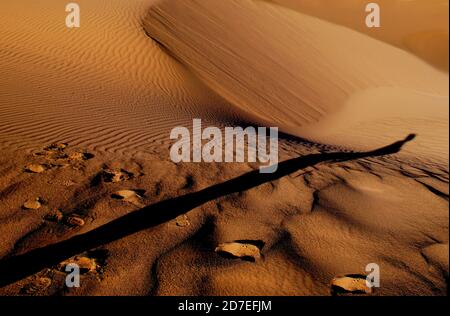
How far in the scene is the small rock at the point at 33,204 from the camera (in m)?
3.19

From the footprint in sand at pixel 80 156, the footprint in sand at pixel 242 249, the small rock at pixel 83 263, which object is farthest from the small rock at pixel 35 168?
the footprint in sand at pixel 242 249

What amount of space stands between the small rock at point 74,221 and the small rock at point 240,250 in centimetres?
121

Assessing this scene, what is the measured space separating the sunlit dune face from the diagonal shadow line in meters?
20.2

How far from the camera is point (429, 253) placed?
3.04m

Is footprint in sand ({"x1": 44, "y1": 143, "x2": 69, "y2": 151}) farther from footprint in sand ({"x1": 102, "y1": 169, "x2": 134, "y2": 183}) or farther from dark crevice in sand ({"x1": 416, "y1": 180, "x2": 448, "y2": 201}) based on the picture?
dark crevice in sand ({"x1": 416, "y1": 180, "x2": 448, "y2": 201})

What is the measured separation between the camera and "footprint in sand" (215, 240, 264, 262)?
9.25ft

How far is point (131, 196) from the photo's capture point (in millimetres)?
3557

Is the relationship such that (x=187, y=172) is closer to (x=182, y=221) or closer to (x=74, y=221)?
(x=182, y=221)

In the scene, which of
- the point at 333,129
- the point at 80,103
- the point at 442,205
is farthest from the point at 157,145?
the point at 333,129

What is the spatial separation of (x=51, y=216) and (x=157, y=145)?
7.09ft

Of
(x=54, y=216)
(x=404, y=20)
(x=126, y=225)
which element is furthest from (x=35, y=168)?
(x=404, y=20)

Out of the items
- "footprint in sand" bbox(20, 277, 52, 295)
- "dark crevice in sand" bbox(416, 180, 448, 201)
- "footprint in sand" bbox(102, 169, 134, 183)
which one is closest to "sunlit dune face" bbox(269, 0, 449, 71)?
"dark crevice in sand" bbox(416, 180, 448, 201)
